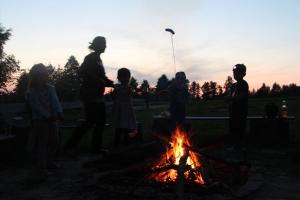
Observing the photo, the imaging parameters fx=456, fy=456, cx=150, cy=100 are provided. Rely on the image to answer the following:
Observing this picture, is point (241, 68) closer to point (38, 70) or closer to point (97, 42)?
point (97, 42)

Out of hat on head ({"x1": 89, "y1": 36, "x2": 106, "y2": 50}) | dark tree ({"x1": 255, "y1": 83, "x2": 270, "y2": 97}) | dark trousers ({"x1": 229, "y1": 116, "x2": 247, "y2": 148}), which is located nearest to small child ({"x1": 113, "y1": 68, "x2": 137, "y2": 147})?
hat on head ({"x1": 89, "y1": 36, "x2": 106, "y2": 50})

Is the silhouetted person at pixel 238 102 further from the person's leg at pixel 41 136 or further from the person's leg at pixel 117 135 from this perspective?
the person's leg at pixel 41 136

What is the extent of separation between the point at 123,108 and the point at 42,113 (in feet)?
7.67

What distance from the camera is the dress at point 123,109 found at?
916 centimetres

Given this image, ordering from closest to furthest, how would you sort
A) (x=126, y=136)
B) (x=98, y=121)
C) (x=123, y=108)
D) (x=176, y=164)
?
(x=176, y=164) < (x=98, y=121) < (x=123, y=108) < (x=126, y=136)

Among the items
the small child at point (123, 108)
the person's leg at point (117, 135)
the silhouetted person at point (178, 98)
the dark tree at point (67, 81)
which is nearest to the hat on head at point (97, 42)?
the small child at point (123, 108)

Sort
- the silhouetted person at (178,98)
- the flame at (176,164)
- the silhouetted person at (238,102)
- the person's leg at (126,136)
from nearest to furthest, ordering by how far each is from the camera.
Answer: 1. the flame at (176,164)
2. the person's leg at (126,136)
3. the silhouetted person at (238,102)
4. the silhouetted person at (178,98)

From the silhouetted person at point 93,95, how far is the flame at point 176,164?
8.44ft

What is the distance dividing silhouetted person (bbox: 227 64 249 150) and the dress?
2.16 meters

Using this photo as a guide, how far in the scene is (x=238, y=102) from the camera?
9.64 meters

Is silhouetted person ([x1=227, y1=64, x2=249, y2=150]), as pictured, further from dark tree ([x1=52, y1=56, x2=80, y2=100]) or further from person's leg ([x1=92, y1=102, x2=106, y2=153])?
dark tree ([x1=52, y1=56, x2=80, y2=100])

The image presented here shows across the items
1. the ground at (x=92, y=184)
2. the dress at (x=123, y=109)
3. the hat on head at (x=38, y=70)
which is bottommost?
the ground at (x=92, y=184)

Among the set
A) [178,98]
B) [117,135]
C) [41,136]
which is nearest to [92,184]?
Answer: [41,136]

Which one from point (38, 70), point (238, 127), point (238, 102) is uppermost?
point (38, 70)
